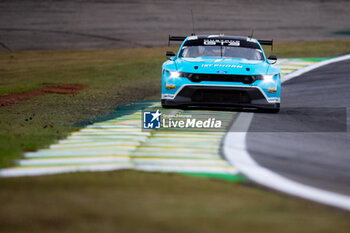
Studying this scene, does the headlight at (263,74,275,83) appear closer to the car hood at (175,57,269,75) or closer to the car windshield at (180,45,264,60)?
the car hood at (175,57,269,75)

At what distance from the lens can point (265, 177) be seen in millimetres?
6070

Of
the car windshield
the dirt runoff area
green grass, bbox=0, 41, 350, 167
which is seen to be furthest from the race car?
the dirt runoff area

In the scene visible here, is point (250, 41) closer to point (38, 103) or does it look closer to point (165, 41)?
point (38, 103)

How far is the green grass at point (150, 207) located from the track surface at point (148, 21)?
24.1 m

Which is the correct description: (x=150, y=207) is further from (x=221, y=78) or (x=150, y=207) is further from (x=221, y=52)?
(x=221, y=52)

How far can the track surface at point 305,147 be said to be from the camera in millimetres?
6324

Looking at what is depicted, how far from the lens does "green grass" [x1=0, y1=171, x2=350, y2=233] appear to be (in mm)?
4492

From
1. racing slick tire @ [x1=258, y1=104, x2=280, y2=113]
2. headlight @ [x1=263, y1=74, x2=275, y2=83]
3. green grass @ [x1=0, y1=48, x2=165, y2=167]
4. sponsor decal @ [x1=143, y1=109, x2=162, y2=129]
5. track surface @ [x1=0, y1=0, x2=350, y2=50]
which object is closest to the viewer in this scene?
green grass @ [x1=0, y1=48, x2=165, y2=167]

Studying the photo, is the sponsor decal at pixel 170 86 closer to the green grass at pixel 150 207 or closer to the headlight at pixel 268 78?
the headlight at pixel 268 78

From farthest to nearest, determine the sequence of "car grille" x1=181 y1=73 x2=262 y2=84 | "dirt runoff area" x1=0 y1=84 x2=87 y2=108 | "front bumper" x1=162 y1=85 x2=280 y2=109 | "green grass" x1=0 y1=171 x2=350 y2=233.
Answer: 1. "dirt runoff area" x1=0 y1=84 x2=87 y2=108
2. "car grille" x1=181 y1=73 x2=262 y2=84
3. "front bumper" x1=162 y1=85 x2=280 y2=109
4. "green grass" x1=0 y1=171 x2=350 y2=233

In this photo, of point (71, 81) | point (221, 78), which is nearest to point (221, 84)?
point (221, 78)

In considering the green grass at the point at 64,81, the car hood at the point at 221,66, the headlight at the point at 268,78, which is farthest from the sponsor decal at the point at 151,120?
the headlight at the point at 268,78

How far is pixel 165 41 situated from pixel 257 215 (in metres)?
26.7

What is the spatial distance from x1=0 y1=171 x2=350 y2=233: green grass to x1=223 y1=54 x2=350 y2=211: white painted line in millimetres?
197
